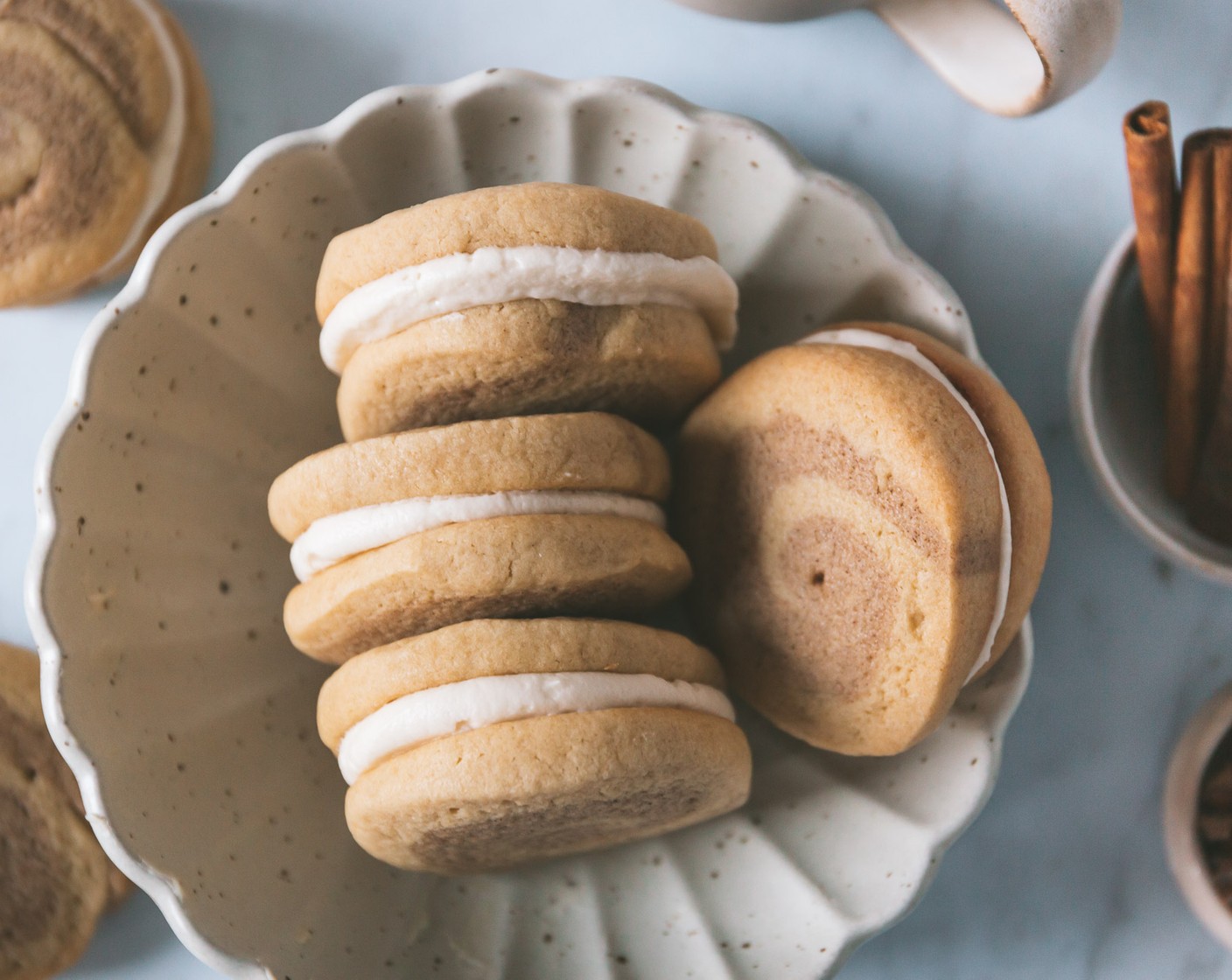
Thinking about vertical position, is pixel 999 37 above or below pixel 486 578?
above

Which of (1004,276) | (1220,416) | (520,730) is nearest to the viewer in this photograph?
(520,730)

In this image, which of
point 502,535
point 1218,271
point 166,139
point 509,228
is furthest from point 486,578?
point 1218,271

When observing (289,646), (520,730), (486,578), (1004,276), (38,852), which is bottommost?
(38,852)

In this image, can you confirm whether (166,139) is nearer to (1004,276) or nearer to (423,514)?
(423,514)

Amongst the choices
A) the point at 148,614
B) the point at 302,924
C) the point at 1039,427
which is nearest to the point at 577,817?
the point at 302,924

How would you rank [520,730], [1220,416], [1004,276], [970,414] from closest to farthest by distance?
[520,730] → [970,414] → [1220,416] → [1004,276]

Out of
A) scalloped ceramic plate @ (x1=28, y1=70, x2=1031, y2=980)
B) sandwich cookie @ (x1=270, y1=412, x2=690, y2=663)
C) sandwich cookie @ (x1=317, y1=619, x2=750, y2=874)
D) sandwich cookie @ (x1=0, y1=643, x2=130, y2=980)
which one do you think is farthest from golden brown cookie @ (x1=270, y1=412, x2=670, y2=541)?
sandwich cookie @ (x1=0, y1=643, x2=130, y2=980)

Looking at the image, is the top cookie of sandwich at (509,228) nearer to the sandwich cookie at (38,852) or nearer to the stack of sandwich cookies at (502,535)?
the stack of sandwich cookies at (502,535)
